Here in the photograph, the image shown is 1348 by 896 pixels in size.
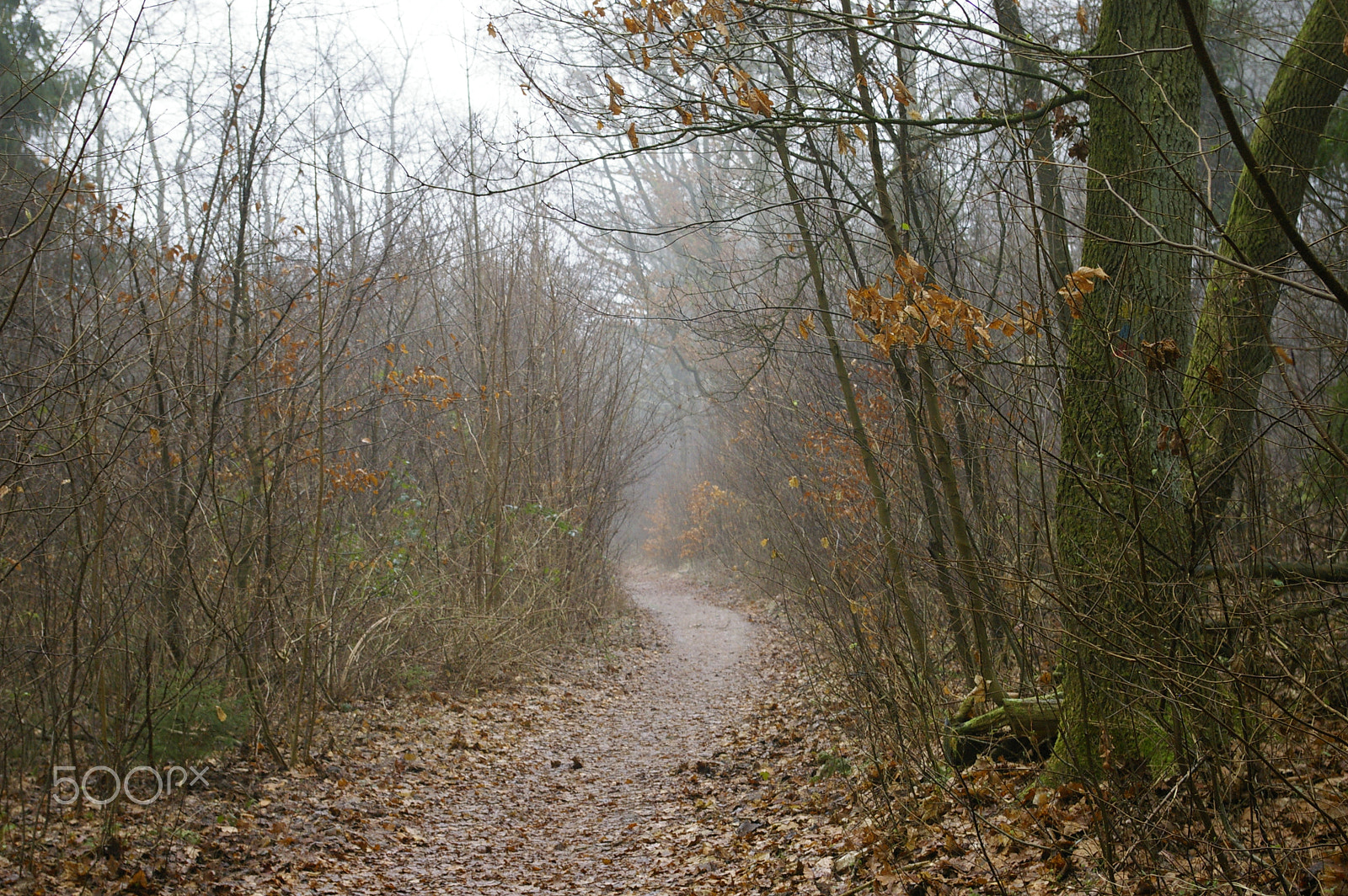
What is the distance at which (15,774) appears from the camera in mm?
5191

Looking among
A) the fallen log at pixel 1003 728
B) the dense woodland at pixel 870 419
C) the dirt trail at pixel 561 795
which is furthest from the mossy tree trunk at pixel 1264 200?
the dirt trail at pixel 561 795

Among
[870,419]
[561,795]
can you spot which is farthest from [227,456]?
[870,419]

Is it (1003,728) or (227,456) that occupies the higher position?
(227,456)

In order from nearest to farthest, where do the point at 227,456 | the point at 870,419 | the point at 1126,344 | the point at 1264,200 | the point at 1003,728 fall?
the point at 1126,344, the point at 1264,200, the point at 1003,728, the point at 227,456, the point at 870,419

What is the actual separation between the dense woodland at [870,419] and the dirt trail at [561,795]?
1.05 m

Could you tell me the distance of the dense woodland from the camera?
9.80 feet

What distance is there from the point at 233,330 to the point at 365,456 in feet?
15.9

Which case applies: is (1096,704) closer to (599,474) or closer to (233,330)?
(233,330)

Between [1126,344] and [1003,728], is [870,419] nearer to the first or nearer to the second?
[1003,728]

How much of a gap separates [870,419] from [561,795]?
13.8 feet

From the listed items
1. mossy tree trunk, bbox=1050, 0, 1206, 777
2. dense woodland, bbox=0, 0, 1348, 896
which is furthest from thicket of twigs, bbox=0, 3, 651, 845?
mossy tree trunk, bbox=1050, 0, 1206, 777

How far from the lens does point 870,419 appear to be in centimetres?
801

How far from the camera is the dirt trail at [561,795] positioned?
4.72 metres

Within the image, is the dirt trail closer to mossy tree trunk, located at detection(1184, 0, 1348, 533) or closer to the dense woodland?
the dense woodland
